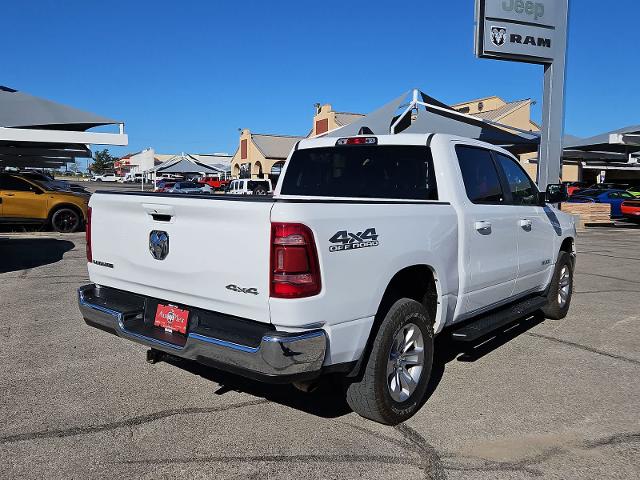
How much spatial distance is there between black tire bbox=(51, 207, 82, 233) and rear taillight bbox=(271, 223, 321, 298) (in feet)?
45.8

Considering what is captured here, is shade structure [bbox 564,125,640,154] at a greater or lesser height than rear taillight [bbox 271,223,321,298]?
greater

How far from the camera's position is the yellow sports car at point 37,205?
576 inches

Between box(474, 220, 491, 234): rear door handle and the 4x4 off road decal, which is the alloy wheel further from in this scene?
box(474, 220, 491, 234): rear door handle

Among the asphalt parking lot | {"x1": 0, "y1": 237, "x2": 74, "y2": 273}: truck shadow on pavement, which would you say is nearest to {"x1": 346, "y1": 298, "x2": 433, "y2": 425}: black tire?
the asphalt parking lot

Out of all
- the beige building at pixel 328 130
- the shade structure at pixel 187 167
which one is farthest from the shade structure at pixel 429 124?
the shade structure at pixel 187 167

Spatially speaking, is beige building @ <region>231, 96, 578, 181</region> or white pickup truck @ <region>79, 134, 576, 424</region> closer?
white pickup truck @ <region>79, 134, 576, 424</region>

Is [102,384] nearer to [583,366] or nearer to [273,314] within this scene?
[273,314]

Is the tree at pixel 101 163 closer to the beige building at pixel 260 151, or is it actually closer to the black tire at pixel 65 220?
the beige building at pixel 260 151

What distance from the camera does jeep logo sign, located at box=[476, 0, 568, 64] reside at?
48.8ft

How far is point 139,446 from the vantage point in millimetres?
3391

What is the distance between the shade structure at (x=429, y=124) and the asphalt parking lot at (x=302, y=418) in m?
9.74

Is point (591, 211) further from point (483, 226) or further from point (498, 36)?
point (483, 226)

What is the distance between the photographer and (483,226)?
4.48m

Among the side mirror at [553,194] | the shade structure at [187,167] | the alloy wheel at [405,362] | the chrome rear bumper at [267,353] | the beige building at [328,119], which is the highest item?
the beige building at [328,119]
